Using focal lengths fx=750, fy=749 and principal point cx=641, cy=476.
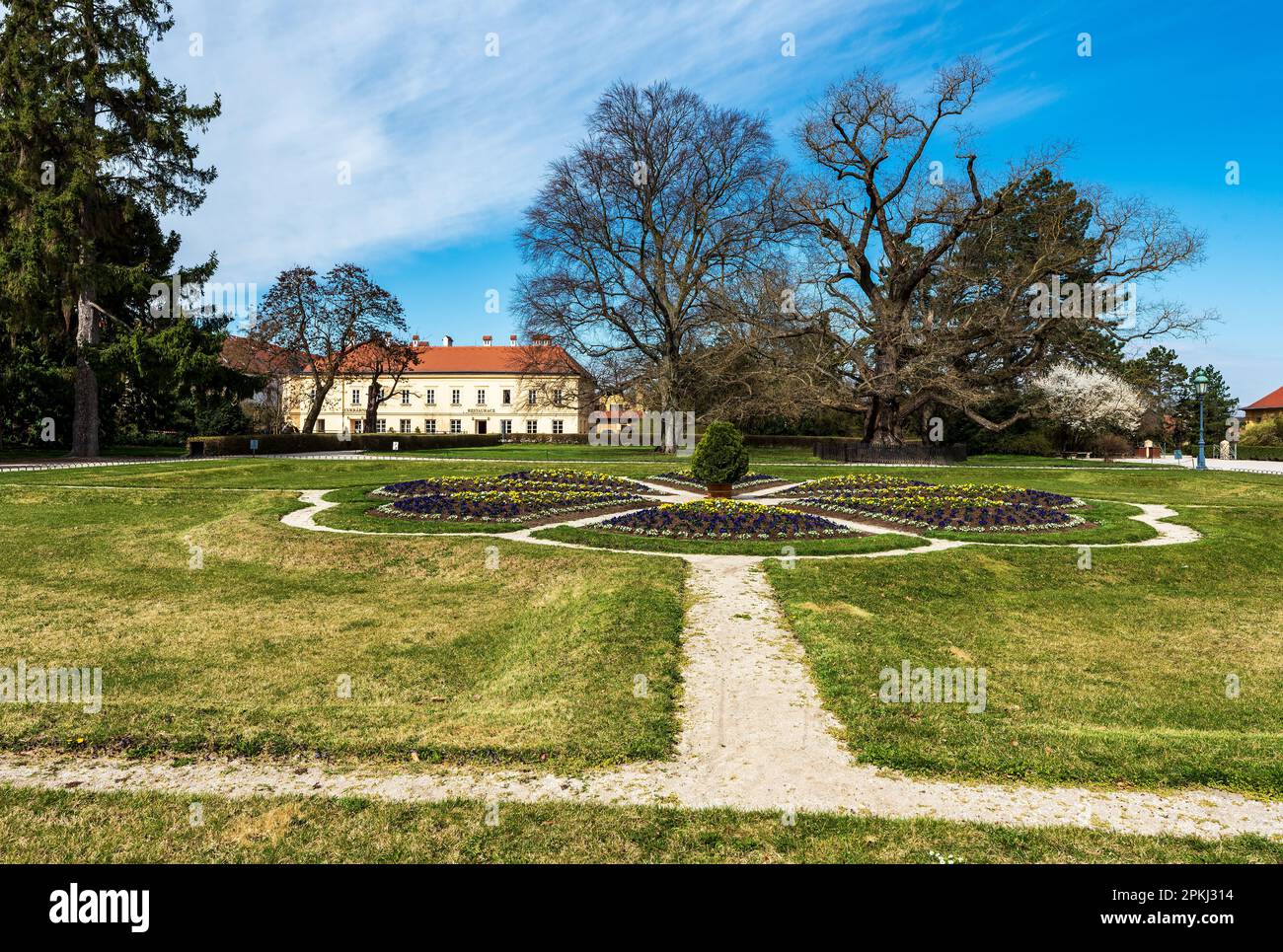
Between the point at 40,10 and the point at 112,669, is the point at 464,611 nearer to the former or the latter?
the point at 112,669

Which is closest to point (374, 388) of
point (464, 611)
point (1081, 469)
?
point (1081, 469)

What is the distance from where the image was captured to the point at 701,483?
19.0 m

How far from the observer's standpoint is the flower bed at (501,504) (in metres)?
13.8

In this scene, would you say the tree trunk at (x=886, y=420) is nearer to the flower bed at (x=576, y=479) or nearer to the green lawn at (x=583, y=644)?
the flower bed at (x=576, y=479)

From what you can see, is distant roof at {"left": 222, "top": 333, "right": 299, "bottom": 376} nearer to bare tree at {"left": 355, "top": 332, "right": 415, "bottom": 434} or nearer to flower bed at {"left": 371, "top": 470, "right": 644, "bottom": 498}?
bare tree at {"left": 355, "top": 332, "right": 415, "bottom": 434}

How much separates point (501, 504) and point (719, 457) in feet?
15.1

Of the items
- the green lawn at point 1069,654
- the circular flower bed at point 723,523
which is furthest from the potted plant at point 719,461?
the green lawn at point 1069,654

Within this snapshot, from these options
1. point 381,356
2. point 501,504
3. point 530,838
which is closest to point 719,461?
point 501,504

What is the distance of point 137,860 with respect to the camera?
364 cm

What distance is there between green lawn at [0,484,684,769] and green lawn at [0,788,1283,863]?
32.5 inches

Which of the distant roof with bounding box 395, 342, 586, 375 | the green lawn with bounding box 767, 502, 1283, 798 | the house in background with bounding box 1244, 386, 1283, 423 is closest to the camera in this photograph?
the green lawn with bounding box 767, 502, 1283, 798

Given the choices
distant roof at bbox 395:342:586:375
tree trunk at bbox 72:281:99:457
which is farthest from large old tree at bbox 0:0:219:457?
distant roof at bbox 395:342:586:375

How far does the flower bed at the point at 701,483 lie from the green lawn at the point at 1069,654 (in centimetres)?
830

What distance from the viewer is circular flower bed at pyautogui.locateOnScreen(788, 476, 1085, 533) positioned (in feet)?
43.0
